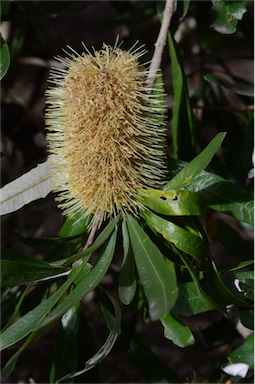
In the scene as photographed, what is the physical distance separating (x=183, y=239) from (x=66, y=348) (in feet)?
1.11

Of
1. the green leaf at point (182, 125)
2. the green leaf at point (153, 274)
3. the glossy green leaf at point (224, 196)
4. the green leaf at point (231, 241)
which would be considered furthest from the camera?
the green leaf at point (231, 241)

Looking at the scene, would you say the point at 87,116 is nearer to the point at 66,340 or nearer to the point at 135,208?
the point at 135,208

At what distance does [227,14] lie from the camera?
131cm

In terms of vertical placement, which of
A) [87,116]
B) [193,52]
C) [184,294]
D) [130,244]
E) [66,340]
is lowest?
[66,340]

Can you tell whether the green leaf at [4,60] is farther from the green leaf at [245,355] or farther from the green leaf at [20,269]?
the green leaf at [245,355]

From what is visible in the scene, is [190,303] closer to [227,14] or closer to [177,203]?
[177,203]

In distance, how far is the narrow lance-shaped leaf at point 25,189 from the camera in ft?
3.61

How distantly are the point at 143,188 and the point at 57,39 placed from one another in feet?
4.00

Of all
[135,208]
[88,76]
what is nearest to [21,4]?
[88,76]

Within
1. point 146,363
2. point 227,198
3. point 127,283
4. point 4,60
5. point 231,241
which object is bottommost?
point 146,363

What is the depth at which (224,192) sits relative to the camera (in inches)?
42.3

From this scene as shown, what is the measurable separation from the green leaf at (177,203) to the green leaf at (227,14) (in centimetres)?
44

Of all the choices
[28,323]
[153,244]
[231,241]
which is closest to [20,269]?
[28,323]

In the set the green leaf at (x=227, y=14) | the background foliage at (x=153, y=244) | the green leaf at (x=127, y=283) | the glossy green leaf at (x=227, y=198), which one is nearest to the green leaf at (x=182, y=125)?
the background foliage at (x=153, y=244)
